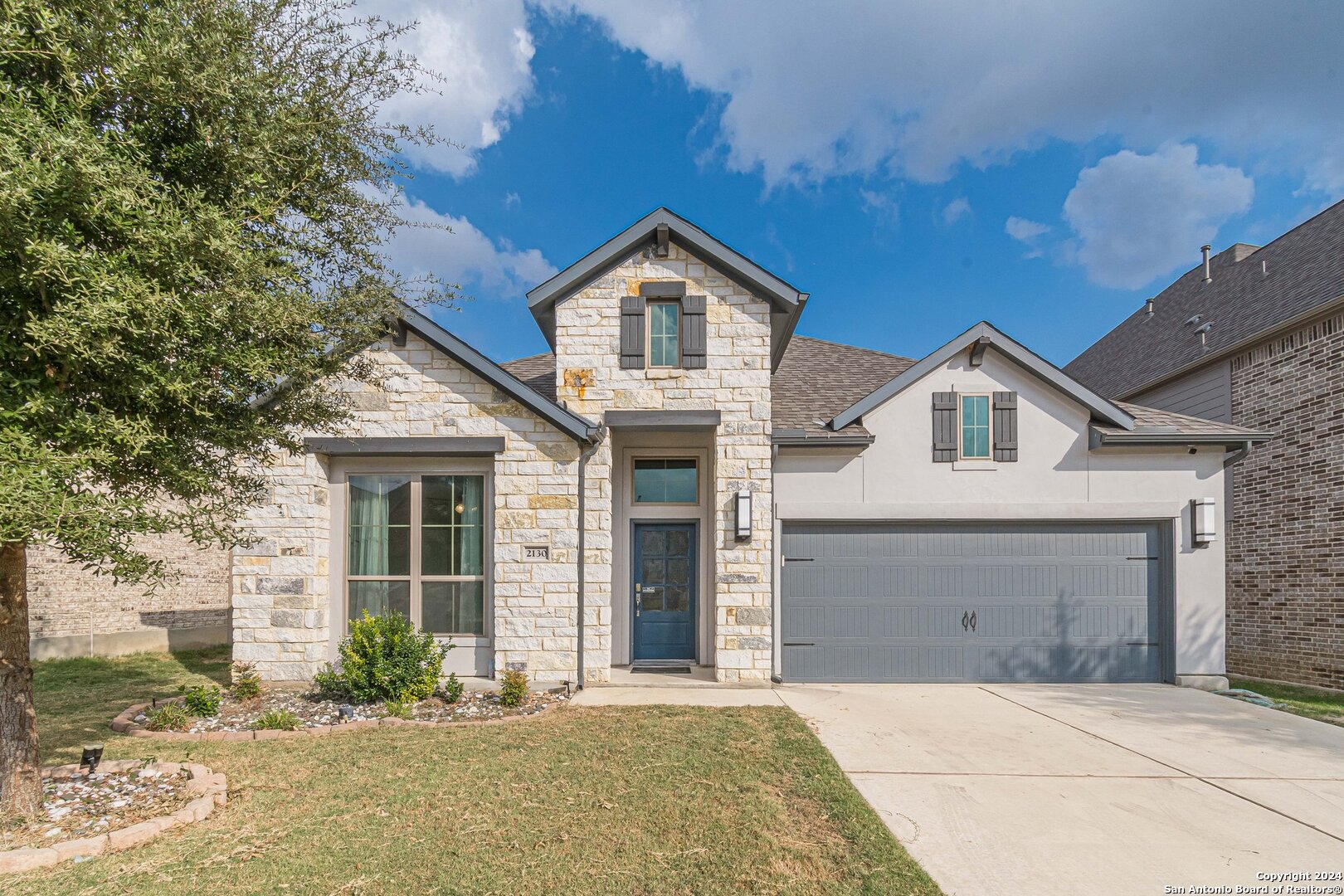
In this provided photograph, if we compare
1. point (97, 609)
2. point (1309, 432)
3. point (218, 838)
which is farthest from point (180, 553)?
point (1309, 432)

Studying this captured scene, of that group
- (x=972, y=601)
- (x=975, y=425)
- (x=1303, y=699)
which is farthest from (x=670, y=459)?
(x=1303, y=699)

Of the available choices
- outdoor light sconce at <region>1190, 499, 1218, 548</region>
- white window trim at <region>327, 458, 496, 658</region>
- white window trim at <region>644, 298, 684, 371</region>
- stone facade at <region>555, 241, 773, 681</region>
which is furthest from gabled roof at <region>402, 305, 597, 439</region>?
outdoor light sconce at <region>1190, 499, 1218, 548</region>

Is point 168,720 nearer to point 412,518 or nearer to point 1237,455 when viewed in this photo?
point 412,518

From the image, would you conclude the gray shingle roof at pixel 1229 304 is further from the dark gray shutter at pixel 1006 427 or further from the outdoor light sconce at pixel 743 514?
the outdoor light sconce at pixel 743 514

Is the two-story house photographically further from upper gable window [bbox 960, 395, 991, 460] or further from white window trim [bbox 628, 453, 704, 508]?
white window trim [bbox 628, 453, 704, 508]

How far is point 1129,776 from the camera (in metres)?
5.55

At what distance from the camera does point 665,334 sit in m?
9.10

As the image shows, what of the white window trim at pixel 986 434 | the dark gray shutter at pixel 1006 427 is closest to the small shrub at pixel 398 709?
the white window trim at pixel 986 434

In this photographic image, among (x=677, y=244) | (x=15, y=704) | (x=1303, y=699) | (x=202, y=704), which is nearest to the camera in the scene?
(x=15, y=704)

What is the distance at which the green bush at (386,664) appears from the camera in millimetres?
7434

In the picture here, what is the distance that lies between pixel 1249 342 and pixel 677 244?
9.85 meters

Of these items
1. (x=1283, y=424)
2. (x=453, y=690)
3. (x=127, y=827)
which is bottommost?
(x=453, y=690)

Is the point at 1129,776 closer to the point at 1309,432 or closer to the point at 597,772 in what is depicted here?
the point at 597,772

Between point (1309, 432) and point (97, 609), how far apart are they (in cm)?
2008
